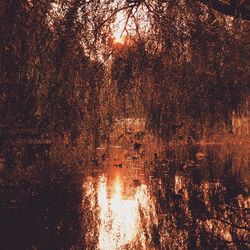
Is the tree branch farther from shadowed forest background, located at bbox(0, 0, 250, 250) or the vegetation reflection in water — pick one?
the vegetation reflection in water

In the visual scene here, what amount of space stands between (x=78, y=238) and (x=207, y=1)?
7.70ft

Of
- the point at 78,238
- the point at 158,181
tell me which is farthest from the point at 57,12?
the point at 158,181

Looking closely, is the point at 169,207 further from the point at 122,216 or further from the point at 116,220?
the point at 116,220

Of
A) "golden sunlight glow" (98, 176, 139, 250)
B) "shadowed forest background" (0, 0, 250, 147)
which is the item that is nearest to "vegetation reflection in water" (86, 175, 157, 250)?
"golden sunlight glow" (98, 176, 139, 250)

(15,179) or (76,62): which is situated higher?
(76,62)

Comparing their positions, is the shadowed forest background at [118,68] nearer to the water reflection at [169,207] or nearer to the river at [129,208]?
the river at [129,208]

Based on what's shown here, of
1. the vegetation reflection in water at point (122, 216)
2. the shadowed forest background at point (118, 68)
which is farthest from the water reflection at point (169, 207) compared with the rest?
the shadowed forest background at point (118, 68)

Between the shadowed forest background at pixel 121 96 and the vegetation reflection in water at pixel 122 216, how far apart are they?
0.10ft

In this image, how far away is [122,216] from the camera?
402cm

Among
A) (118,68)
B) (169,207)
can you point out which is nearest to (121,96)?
(118,68)

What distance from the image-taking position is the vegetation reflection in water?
3201mm

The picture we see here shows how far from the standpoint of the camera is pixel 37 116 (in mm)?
3209

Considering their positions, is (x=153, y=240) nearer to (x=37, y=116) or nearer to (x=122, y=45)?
(x=37, y=116)

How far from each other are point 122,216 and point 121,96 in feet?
4.07
